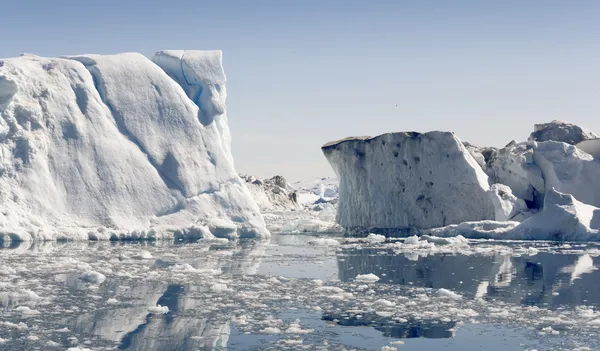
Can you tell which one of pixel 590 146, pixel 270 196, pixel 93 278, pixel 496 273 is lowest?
pixel 93 278

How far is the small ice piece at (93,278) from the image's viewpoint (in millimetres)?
10248

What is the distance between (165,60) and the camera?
68.2 feet

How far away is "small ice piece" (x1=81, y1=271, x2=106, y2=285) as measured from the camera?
1025 cm

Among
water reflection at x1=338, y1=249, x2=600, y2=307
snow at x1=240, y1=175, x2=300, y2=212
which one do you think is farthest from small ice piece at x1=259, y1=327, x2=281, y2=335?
snow at x1=240, y1=175, x2=300, y2=212

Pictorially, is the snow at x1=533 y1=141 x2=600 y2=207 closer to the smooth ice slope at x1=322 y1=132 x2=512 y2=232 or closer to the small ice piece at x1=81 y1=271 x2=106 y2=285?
the smooth ice slope at x1=322 y1=132 x2=512 y2=232

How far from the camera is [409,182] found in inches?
890

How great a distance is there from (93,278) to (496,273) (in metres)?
6.25

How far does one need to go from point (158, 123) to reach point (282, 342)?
13278 mm

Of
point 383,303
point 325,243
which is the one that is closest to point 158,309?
point 383,303

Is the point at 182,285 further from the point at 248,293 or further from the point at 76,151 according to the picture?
the point at 76,151

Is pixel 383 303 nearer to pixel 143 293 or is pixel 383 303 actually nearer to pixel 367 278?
pixel 367 278

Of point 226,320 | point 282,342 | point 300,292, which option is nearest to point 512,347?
point 282,342

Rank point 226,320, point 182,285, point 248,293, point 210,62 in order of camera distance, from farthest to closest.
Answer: point 210,62 → point 182,285 → point 248,293 → point 226,320

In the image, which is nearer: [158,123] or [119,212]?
[119,212]
